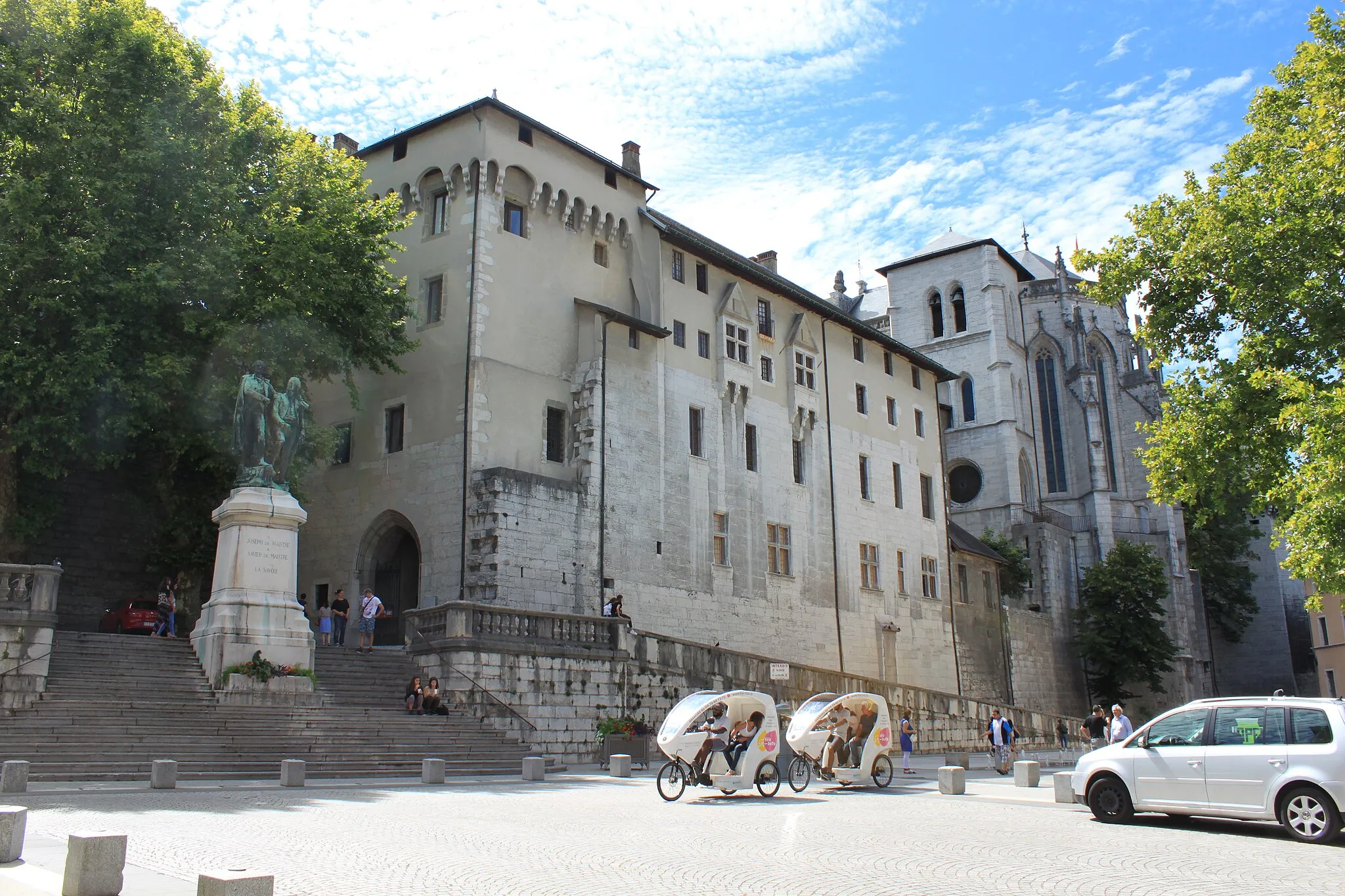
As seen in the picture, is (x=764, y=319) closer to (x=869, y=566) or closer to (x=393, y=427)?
(x=869, y=566)

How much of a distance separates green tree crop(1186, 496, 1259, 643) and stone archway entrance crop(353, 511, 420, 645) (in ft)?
172

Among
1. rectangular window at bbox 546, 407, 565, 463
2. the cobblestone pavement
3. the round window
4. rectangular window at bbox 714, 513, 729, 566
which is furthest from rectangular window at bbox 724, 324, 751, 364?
the round window

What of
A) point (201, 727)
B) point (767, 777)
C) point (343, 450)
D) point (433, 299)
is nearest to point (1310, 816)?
point (767, 777)

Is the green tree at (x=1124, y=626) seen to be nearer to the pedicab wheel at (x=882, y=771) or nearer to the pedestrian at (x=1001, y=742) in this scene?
the pedestrian at (x=1001, y=742)

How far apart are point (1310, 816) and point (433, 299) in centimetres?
2540

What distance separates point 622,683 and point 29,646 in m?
12.0

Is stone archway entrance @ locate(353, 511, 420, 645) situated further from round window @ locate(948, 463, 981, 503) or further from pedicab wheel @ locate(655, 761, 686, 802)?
round window @ locate(948, 463, 981, 503)

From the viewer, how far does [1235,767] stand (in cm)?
1224

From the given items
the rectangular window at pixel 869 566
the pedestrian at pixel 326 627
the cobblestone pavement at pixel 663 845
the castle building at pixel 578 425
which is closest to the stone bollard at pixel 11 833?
the cobblestone pavement at pixel 663 845

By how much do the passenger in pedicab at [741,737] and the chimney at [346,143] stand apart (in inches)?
973

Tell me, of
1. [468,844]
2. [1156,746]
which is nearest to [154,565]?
[468,844]

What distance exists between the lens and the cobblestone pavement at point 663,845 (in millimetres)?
8367

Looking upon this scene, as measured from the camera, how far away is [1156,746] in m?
13.2

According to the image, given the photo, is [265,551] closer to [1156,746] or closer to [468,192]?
[468,192]
